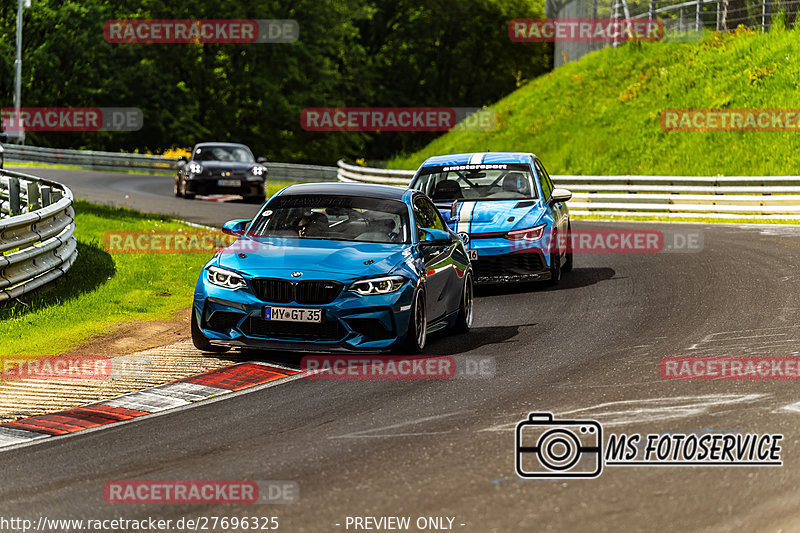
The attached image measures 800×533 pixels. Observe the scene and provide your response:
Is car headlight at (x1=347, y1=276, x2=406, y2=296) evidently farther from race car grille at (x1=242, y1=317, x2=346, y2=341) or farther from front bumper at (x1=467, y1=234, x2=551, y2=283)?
front bumper at (x1=467, y1=234, x2=551, y2=283)

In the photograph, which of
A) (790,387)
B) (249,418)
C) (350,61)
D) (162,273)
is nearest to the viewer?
(249,418)

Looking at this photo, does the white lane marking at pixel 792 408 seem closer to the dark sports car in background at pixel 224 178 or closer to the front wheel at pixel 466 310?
the front wheel at pixel 466 310

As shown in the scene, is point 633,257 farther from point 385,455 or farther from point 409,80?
point 409,80

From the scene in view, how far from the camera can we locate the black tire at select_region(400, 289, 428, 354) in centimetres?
1030

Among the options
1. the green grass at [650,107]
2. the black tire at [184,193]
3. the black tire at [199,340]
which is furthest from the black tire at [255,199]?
the black tire at [199,340]

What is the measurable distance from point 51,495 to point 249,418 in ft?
6.62

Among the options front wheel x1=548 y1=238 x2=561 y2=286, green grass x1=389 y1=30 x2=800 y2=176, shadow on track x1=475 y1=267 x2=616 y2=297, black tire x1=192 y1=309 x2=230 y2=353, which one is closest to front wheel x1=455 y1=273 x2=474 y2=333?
black tire x1=192 y1=309 x2=230 y2=353

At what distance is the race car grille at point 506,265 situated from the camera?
14.8 metres

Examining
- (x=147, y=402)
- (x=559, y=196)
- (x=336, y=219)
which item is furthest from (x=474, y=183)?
(x=147, y=402)

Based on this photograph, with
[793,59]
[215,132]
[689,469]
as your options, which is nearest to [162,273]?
[689,469]

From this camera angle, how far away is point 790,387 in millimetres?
8680

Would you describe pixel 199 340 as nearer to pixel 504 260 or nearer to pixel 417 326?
pixel 417 326

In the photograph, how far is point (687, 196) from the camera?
94.6ft

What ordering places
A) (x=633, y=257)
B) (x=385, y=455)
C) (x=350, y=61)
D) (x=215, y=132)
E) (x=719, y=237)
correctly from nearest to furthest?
(x=385, y=455) → (x=633, y=257) → (x=719, y=237) → (x=215, y=132) → (x=350, y=61)
